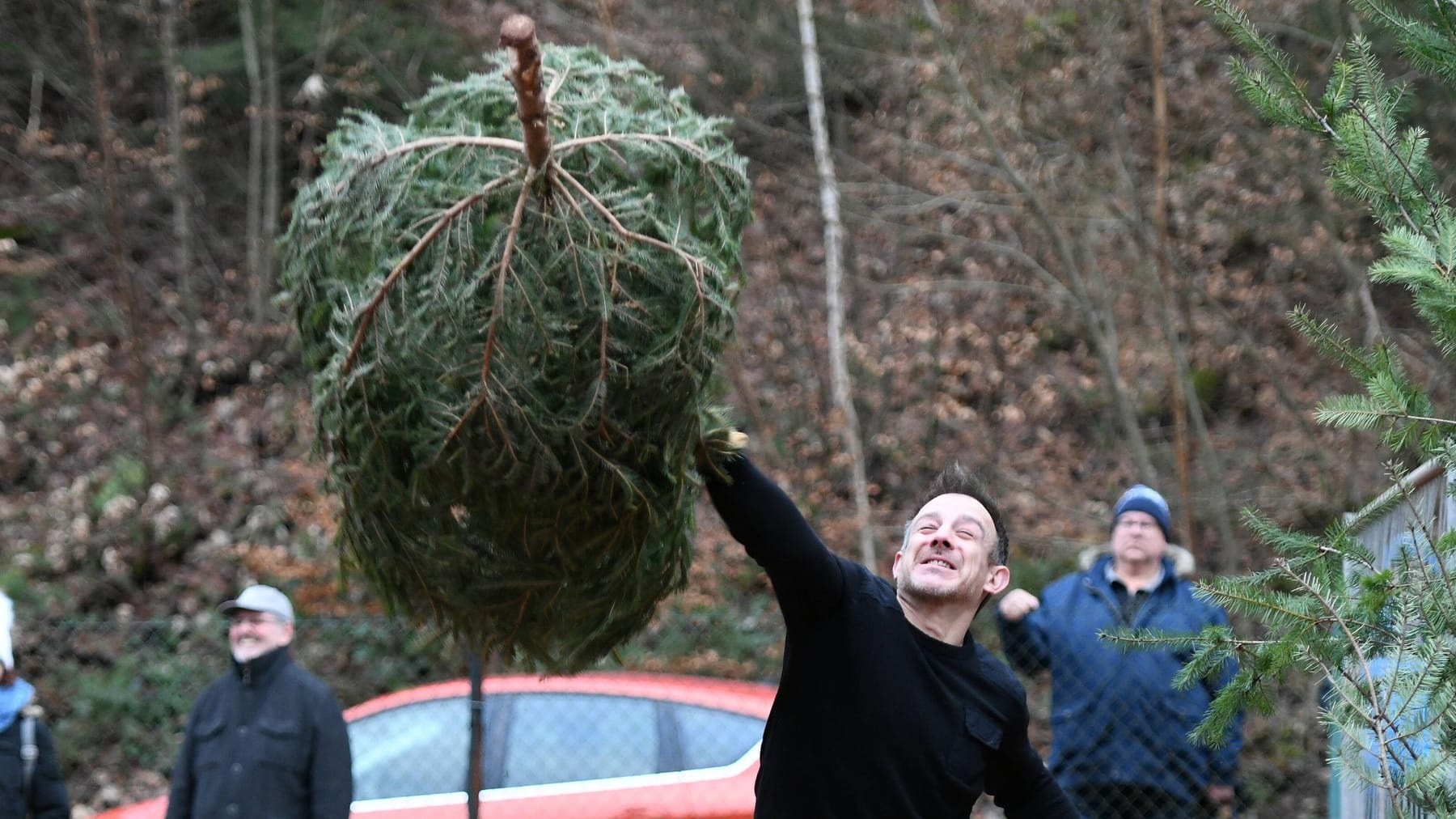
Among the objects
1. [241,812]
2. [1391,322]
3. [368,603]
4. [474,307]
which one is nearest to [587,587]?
[474,307]

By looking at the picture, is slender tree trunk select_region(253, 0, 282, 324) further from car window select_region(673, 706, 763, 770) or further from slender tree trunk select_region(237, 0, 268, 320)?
car window select_region(673, 706, 763, 770)

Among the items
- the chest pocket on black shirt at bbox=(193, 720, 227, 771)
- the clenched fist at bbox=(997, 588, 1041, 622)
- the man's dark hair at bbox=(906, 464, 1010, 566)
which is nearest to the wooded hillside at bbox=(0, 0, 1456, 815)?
the clenched fist at bbox=(997, 588, 1041, 622)

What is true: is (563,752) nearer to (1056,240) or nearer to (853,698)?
(853,698)

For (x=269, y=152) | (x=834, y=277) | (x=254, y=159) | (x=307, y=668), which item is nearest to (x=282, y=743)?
(x=307, y=668)

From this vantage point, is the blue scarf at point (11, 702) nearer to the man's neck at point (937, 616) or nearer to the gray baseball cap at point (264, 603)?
the gray baseball cap at point (264, 603)

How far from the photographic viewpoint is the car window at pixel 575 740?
5.60 m

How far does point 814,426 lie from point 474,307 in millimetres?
7739

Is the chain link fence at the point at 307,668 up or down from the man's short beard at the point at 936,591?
down

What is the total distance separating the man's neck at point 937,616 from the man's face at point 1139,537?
2085 millimetres

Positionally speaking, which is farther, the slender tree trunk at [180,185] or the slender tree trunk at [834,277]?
the slender tree trunk at [180,185]

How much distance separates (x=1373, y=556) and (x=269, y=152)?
11972 mm

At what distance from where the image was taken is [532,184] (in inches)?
104

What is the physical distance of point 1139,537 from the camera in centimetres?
496

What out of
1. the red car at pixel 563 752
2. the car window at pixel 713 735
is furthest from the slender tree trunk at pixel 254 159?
the car window at pixel 713 735
